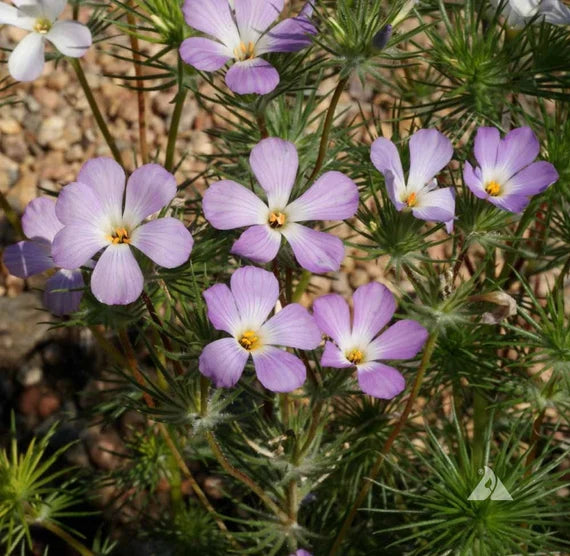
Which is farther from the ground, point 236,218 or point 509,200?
point 509,200

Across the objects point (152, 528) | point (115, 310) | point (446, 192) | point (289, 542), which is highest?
point (446, 192)

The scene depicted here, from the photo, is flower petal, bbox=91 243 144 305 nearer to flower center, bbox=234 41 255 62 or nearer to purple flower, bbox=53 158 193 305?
purple flower, bbox=53 158 193 305

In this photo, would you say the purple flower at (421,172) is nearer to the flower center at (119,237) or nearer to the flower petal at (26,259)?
the flower center at (119,237)

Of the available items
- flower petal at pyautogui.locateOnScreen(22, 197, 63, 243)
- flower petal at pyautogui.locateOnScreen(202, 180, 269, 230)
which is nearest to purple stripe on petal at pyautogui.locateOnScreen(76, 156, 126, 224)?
flower petal at pyautogui.locateOnScreen(202, 180, 269, 230)

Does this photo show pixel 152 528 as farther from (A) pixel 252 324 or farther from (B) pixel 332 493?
(A) pixel 252 324

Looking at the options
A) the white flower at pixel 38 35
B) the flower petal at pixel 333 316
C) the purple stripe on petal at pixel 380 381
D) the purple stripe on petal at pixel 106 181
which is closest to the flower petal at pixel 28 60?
the white flower at pixel 38 35

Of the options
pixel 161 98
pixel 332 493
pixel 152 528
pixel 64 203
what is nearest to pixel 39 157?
pixel 161 98
